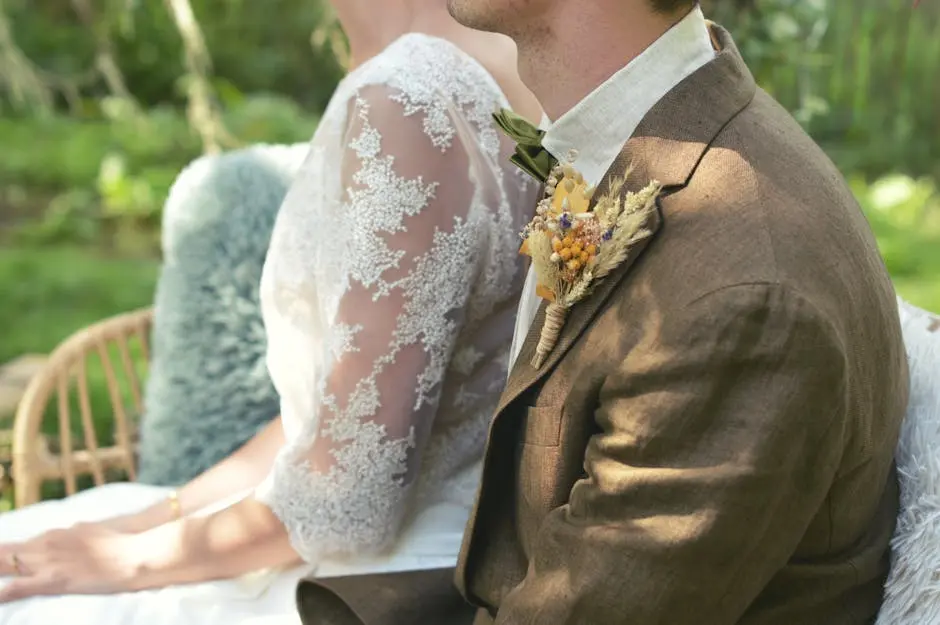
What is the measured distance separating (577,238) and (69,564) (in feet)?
3.06

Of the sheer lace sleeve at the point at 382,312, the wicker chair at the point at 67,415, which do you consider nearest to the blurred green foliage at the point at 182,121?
the wicker chair at the point at 67,415

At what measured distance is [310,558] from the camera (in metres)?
1.61

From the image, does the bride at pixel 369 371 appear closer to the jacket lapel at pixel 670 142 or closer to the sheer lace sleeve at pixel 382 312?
the sheer lace sleeve at pixel 382 312

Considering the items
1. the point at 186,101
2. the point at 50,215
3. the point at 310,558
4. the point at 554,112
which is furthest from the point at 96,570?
the point at 186,101

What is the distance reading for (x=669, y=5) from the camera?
121 cm

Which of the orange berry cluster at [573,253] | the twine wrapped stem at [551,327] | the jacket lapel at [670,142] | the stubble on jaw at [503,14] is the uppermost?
the stubble on jaw at [503,14]

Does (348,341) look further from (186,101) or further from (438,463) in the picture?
(186,101)

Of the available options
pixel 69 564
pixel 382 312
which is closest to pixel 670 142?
pixel 382 312

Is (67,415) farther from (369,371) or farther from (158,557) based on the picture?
(369,371)

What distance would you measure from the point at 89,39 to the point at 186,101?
83 centimetres

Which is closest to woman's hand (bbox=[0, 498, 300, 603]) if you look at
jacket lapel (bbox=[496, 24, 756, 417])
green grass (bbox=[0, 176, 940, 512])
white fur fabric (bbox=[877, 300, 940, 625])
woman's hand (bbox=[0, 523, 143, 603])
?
woman's hand (bbox=[0, 523, 143, 603])

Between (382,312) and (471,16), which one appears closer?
(471,16)

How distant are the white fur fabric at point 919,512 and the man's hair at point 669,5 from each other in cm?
53

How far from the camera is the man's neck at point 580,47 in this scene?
4.02ft
